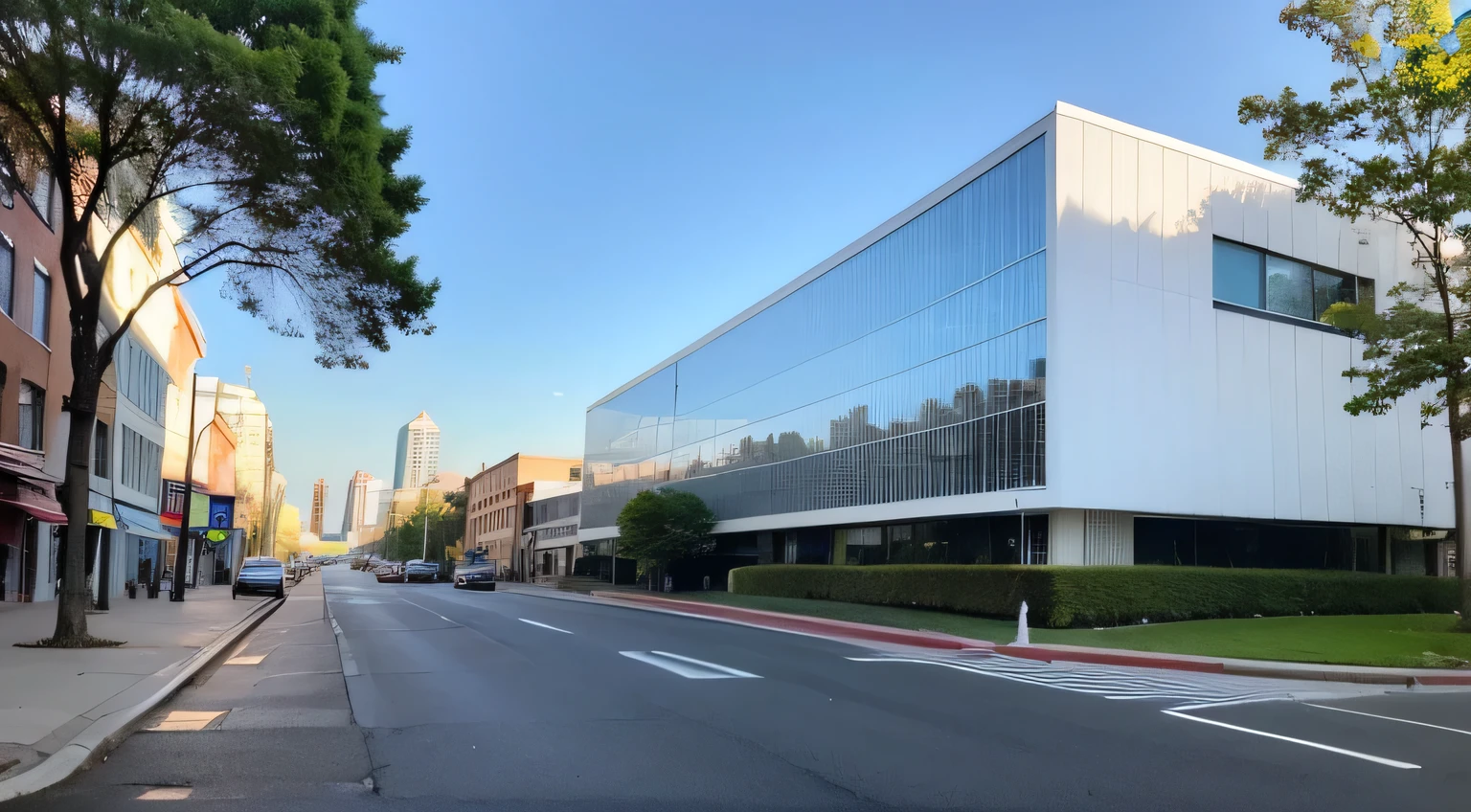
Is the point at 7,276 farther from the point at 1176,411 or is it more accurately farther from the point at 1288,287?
the point at 1288,287

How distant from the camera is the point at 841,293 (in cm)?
3525

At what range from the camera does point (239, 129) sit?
14.1m

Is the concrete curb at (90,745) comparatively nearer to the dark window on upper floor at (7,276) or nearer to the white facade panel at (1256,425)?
the dark window on upper floor at (7,276)

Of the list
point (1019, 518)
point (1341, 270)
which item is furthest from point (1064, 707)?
point (1341, 270)

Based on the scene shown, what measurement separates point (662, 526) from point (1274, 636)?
1115 inches

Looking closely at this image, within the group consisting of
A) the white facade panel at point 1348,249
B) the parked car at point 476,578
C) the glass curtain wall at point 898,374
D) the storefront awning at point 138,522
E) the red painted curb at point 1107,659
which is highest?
the white facade panel at point 1348,249

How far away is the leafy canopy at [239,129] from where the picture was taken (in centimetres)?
1298

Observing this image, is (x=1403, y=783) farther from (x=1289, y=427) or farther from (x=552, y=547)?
(x=552, y=547)

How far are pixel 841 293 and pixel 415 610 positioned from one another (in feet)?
57.2

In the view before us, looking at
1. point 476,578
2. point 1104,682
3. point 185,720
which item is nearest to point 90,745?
point 185,720

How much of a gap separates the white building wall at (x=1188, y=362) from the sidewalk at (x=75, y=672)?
18181 millimetres

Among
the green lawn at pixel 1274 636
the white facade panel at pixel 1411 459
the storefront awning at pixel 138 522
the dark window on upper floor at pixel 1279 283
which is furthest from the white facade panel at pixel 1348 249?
the storefront awning at pixel 138 522

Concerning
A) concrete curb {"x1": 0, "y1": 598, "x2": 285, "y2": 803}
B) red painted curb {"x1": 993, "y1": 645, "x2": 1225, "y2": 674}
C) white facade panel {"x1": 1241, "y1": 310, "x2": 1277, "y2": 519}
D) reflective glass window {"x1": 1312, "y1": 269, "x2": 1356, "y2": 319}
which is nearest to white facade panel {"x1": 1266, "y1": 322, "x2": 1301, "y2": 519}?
white facade panel {"x1": 1241, "y1": 310, "x2": 1277, "y2": 519}

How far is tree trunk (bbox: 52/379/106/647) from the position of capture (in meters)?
14.3
